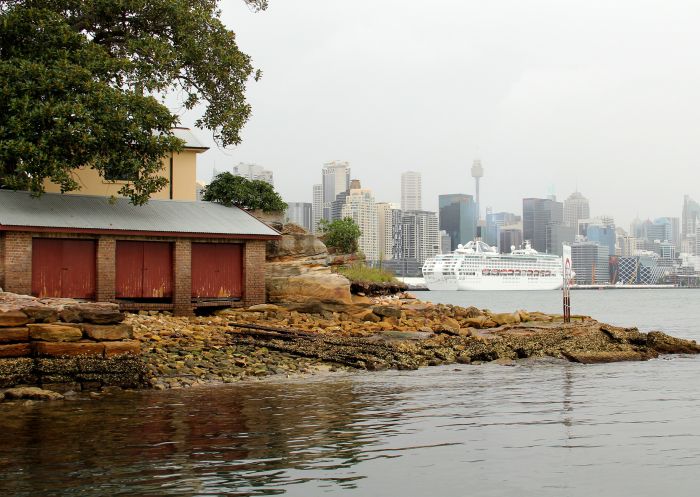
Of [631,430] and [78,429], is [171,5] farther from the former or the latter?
[631,430]

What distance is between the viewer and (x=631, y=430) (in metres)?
14.0

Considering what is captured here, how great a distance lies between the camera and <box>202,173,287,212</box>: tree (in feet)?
117

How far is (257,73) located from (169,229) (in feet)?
25.6

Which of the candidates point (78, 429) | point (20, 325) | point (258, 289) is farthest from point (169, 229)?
point (78, 429)

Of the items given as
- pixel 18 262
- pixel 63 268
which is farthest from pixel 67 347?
pixel 63 268

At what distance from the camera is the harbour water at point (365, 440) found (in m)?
10.4

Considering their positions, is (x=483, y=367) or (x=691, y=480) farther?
(x=483, y=367)

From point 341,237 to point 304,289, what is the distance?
75.8 ft

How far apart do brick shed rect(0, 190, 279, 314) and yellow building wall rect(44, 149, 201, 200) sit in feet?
3.44

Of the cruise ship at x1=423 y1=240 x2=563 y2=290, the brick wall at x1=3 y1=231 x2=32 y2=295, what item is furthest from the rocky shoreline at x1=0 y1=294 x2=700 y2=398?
the cruise ship at x1=423 y1=240 x2=563 y2=290

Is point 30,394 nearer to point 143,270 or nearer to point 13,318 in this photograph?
point 13,318

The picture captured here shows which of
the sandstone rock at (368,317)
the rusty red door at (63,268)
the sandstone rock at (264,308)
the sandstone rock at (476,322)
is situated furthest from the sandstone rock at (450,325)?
the rusty red door at (63,268)

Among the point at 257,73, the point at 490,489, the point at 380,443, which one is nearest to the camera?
the point at 490,489

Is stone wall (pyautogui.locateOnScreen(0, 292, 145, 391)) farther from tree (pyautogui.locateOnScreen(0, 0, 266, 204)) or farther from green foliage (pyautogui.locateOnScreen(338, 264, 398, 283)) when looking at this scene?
green foliage (pyautogui.locateOnScreen(338, 264, 398, 283))
